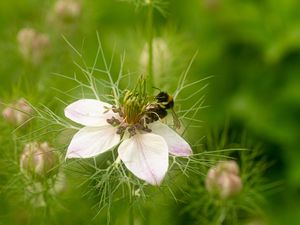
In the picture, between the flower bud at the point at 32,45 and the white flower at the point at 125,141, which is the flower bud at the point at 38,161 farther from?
the flower bud at the point at 32,45

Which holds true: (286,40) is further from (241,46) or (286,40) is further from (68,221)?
(68,221)

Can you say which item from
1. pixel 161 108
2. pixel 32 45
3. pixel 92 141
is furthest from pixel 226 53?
pixel 92 141

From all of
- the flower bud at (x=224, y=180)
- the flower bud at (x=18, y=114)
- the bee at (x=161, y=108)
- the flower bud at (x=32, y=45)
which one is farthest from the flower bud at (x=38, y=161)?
the flower bud at (x=32, y=45)

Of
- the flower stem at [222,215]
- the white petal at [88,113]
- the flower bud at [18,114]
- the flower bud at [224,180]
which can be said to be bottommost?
the flower stem at [222,215]

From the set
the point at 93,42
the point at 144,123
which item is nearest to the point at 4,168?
the point at 144,123

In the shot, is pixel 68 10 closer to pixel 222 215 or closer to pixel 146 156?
pixel 222 215
